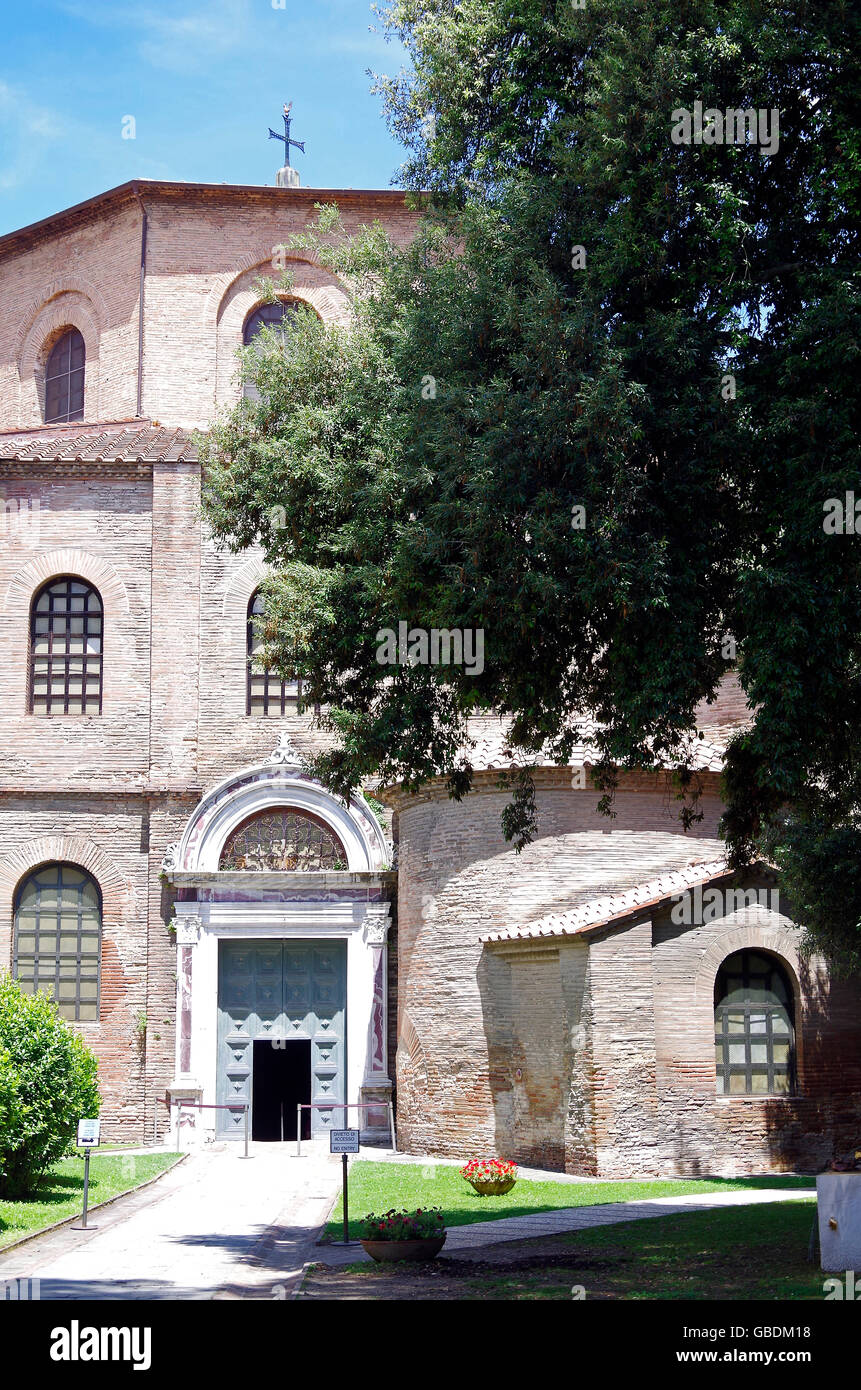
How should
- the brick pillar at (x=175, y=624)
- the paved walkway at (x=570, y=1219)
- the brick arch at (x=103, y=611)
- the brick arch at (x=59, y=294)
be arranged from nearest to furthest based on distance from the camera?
the paved walkway at (x=570, y=1219), the brick pillar at (x=175, y=624), the brick arch at (x=103, y=611), the brick arch at (x=59, y=294)

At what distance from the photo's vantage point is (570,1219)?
14523 millimetres

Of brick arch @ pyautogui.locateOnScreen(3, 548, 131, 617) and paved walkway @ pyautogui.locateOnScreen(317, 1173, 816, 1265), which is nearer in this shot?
paved walkway @ pyautogui.locateOnScreen(317, 1173, 816, 1265)

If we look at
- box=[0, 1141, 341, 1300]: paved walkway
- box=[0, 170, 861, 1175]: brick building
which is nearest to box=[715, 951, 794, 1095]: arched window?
box=[0, 170, 861, 1175]: brick building

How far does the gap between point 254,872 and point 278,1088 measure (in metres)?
4.82

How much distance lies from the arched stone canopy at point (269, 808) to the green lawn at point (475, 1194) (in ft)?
21.3

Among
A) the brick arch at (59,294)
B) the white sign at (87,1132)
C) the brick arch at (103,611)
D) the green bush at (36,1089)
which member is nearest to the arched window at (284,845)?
the brick arch at (103,611)

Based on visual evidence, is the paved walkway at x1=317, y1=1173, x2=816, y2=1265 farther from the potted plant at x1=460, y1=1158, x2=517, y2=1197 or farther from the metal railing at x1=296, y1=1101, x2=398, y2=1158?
the metal railing at x1=296, y1=1101, x2=398, y2=1158

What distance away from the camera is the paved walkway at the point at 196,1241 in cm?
1065

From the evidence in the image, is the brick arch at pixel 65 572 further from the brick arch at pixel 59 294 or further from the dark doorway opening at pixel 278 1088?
the dark doorway opening at pixel 278 1088

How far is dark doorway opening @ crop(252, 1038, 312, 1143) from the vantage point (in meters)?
26.0

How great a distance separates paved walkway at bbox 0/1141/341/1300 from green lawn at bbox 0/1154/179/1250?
0.91ft

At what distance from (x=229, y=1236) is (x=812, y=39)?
11544mm
